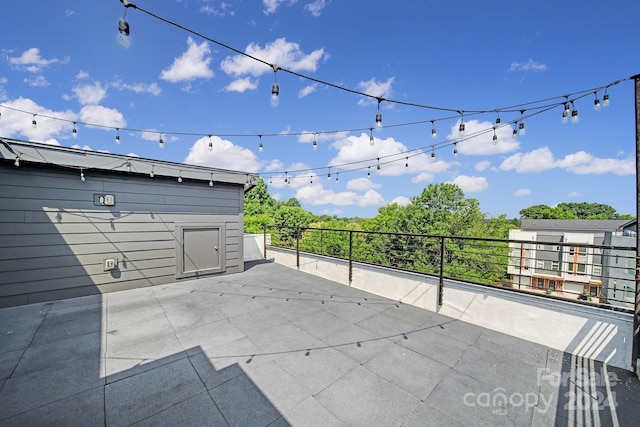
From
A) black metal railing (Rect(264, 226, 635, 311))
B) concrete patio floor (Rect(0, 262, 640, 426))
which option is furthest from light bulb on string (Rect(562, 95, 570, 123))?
concrete patio floor (Rect(0, 262, 640, 426))

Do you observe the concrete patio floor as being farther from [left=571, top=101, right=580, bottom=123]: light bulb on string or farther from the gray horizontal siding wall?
[left=571, top=101, right=580, bottom=123]: light bulb on string

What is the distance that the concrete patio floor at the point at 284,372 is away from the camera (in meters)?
1.62

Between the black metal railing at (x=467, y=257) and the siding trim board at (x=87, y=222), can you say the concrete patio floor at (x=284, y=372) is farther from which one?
the black metal railing at (x=467, y=257)

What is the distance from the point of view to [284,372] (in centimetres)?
205

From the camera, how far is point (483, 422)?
5.21 ft

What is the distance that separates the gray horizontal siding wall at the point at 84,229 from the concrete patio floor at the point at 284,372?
547 mm

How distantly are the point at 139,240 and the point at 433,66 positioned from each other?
756cm

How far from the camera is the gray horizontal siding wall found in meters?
3.45

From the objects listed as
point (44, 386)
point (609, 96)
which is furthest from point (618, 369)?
point (44, 386)

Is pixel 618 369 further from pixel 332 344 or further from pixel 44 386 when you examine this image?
pixel 44 386

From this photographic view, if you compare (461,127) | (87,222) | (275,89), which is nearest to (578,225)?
(461,127)

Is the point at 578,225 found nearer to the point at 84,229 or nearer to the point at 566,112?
the point at 566,112

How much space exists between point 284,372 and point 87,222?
4.13m

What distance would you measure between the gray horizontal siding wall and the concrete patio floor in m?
0.55
